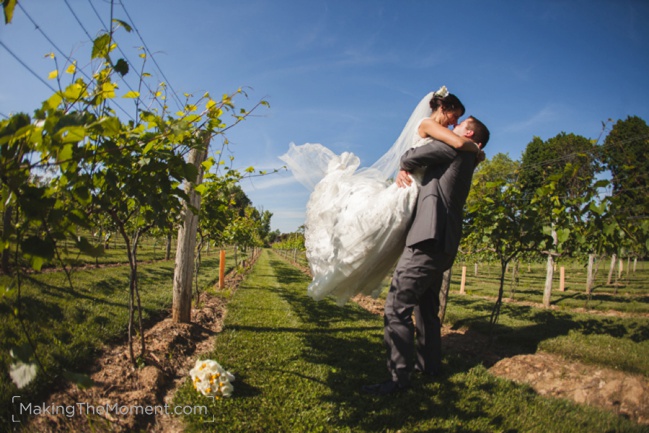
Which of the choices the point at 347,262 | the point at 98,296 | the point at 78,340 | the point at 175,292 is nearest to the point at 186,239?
the point at 175,292

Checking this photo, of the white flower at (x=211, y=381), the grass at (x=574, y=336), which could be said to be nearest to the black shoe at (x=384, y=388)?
the white flower at (x=211, y=381)

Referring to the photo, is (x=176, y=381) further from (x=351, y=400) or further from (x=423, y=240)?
(x=423, y=240)

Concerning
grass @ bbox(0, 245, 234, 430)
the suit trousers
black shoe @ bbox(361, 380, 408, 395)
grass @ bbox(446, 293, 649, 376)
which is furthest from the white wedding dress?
grass @ bbox(446, 293, 649, 376)

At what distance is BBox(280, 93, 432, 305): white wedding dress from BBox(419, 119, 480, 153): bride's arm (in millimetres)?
188

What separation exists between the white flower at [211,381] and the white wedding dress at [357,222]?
0.90 m

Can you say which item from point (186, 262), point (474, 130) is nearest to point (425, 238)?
point (474, 130)

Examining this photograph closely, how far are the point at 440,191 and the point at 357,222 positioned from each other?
0.67 m

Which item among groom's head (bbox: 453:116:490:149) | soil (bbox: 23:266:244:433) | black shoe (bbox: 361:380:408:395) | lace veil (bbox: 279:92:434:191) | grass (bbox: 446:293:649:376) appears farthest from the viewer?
grass (bbox: 446:293:649:376)

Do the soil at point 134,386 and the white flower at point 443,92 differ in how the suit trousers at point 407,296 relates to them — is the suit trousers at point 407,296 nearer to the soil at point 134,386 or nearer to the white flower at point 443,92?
the white flower at point 443,92

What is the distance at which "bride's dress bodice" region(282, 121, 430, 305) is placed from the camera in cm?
244

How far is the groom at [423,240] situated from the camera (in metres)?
2.32

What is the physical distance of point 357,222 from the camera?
2484 millimetres

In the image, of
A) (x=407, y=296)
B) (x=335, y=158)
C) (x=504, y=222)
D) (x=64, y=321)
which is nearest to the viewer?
(x=407, y=296)

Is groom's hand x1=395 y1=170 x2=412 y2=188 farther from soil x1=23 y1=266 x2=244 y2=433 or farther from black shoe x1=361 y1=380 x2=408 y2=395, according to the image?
soil x1=23 y1=266 x2=244 y2=433
